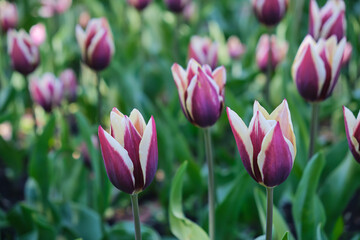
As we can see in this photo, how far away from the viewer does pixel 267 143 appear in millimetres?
765

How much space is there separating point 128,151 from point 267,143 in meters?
0.22

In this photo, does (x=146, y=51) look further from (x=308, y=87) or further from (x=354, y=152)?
(x=354, y=152)

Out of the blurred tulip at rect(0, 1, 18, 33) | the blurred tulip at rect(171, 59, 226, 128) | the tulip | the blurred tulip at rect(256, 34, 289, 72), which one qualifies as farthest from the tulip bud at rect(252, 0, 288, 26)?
the blurred tulip at rect(0, 1, 18, 33)

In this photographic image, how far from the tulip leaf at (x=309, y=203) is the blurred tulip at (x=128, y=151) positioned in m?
0.42

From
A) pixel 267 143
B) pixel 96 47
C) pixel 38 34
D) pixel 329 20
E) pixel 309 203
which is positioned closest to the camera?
pixel 267 143

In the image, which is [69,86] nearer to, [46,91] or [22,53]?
[46,91]

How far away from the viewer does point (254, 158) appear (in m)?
0.79

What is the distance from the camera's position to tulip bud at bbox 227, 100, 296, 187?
766 mm

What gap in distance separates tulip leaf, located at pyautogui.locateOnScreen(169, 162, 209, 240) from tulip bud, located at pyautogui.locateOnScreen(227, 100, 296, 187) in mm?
223

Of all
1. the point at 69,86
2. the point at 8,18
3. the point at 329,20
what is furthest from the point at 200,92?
the point at 8,18

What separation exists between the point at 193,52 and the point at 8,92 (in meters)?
0.79

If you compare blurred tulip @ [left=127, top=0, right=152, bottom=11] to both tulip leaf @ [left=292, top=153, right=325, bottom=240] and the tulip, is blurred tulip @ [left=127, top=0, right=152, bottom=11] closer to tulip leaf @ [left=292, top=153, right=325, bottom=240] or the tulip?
the tulip

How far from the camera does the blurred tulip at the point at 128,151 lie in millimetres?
792

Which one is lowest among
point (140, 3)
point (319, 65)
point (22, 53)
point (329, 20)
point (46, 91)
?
point (319, 65)
